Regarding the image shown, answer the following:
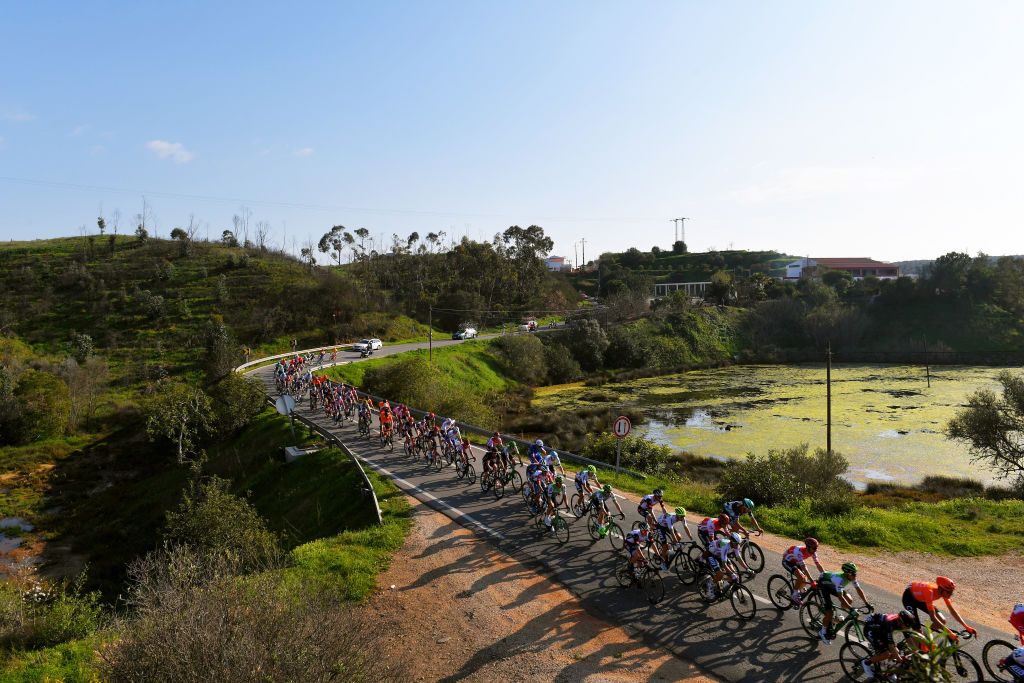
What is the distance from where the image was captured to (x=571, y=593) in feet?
40.1

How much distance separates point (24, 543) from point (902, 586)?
32173 millimetres

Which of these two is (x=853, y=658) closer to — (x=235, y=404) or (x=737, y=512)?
(x=737, y=512)

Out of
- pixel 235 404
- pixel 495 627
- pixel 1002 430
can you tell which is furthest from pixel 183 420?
pixel 1002 430

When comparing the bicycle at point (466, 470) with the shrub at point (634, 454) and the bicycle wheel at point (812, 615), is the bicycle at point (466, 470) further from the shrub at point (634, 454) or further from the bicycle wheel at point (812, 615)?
the bicycle wheel at point (812, 615)

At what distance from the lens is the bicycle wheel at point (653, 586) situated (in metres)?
11.7

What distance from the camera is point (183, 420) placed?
32.6 m

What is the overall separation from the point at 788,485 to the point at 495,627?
11.6m

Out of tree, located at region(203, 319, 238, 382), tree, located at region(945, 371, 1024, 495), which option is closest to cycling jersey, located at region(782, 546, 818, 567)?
tree, located at region(945, 371, 1024, 495)

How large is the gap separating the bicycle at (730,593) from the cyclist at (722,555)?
0.07 meters

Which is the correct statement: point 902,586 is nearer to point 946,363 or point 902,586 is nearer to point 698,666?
point 698,666

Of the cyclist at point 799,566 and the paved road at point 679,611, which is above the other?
the cyclist at point 799,566

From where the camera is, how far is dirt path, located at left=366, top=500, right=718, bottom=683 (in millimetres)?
9648

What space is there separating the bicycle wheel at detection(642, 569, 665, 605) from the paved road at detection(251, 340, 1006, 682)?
155 millimetres

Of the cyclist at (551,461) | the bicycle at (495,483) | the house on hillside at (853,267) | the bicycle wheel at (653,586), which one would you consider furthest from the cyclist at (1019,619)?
the house on hillside at (853,267)
